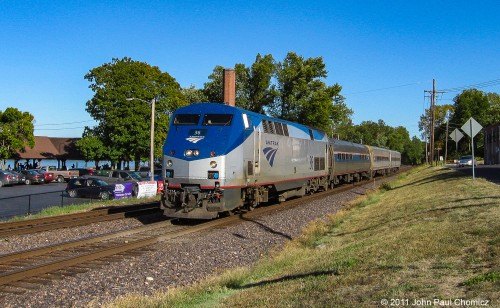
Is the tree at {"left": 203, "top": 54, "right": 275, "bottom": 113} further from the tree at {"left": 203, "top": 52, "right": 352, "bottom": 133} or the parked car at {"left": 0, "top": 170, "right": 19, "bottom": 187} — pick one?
the parked car at {"left": 0, "top": 170, "right": 19, "bottom": 187}

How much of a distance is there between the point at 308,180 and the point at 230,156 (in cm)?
1073

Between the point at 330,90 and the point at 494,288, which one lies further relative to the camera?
the point at 330,90

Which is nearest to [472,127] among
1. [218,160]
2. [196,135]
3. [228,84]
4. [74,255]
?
[218,160]

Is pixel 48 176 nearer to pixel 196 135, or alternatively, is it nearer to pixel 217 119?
pixel 196 135

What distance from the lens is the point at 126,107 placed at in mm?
52812

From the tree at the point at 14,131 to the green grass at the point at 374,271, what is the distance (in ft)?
176

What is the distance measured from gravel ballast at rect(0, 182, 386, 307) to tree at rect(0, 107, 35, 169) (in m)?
47.0

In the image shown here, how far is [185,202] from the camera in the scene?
15.1 meters

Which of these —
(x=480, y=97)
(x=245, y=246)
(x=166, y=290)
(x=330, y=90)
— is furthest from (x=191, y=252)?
(x=480, y=97)

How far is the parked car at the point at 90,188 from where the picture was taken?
94.4ft

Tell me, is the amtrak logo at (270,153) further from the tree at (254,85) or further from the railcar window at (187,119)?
the tree at (254,85)

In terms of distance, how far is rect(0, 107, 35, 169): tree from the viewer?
56.8 meters

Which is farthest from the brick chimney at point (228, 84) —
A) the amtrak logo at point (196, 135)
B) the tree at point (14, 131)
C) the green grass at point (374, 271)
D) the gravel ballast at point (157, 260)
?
the tree at point (14, 131)

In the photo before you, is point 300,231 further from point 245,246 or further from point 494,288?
point 494,288
